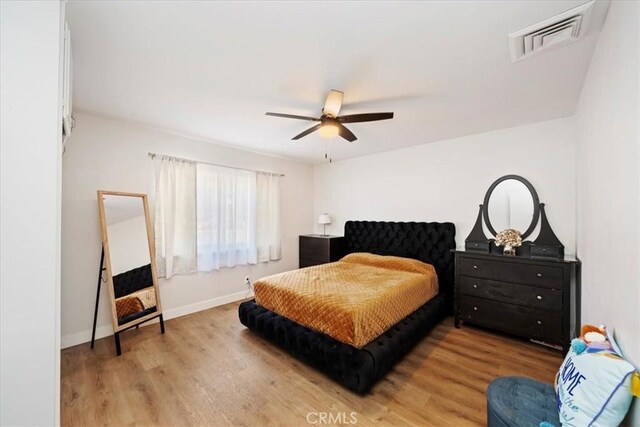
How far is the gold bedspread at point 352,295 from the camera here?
2.12 meters

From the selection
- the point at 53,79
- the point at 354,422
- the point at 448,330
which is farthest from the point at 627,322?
the point at 53,79

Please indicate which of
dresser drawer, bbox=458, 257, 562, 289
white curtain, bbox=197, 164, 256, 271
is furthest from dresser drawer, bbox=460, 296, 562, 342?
white curtain, bbox=197, 164, 256, 271

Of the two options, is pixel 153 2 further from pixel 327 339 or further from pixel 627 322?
pixel 627 322

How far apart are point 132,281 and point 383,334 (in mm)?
2823

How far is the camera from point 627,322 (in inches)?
44.8

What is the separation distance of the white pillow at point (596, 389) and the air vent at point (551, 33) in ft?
5.72

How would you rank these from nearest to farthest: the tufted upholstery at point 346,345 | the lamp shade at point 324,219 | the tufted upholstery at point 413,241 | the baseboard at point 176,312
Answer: the tufted upholstery at point 346,345 < the baseboard at point 176,312 < the tufted upholstery at point 413,241 < the lamp shade at point 324,219

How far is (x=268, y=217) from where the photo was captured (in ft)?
14.9

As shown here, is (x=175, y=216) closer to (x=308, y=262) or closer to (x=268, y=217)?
(x=268, y=217)

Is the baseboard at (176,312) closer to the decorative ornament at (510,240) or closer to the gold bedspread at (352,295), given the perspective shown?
the gold bedspread at (352,295)

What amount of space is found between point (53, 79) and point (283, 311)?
7.77 ft

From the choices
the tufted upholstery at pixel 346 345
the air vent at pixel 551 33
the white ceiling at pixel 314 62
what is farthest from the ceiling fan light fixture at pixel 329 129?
the tufted upholstery at pixel 346 345

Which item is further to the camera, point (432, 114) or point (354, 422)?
point (432, 114)

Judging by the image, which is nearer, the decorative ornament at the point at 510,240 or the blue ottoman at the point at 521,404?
the blue ottoman at the point at 521,404
